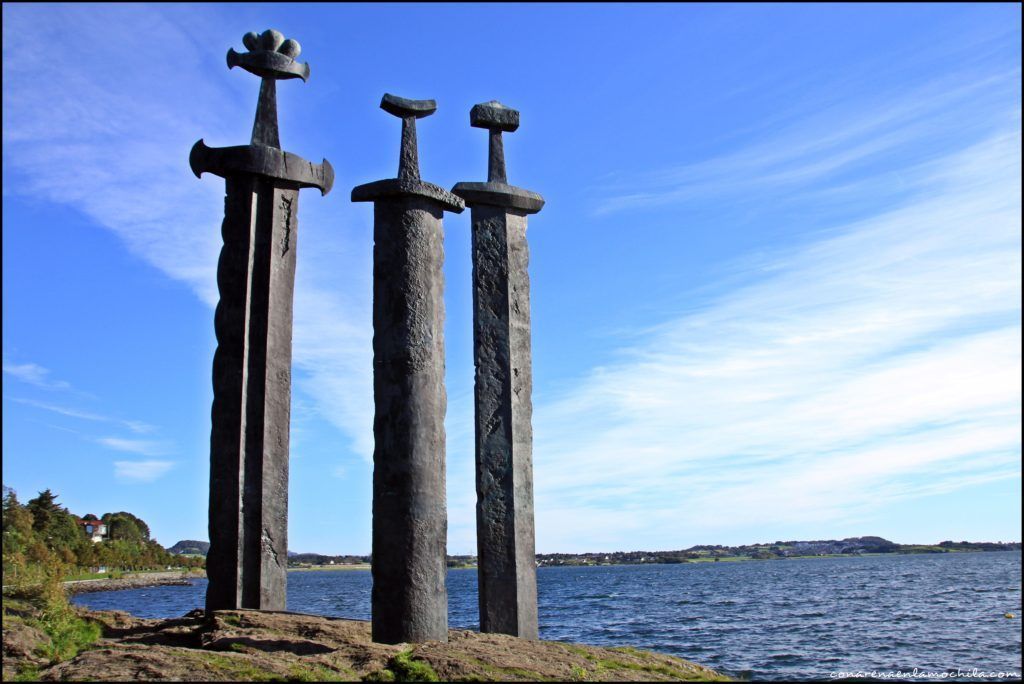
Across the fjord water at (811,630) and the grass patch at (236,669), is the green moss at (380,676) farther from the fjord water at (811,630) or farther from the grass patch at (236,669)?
the fjord water at (811,630)

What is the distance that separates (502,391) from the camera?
1120 cm

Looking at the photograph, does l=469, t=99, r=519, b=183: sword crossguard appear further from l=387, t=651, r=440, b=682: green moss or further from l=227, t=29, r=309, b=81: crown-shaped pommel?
l=387, t=651, r=440, b=682: green moss

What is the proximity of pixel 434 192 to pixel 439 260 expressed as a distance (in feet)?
2.61

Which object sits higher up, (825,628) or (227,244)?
(227,244)

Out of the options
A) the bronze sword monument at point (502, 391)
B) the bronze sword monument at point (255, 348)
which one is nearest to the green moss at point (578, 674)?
the bronze sword monument at point (502, 391)

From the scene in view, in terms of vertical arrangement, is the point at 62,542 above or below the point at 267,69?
below

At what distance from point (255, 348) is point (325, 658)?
174 inches

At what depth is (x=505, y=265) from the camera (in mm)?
11539

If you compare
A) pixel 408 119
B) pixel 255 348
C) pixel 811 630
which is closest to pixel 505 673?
pixel 255 348

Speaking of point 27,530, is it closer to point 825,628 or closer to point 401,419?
point 825,628

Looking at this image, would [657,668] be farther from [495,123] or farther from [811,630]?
[811,630]

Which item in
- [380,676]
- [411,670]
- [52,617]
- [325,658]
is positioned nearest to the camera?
[380,676]

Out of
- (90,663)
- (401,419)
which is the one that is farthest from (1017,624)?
(90,663)

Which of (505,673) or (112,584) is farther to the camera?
(112,584)
